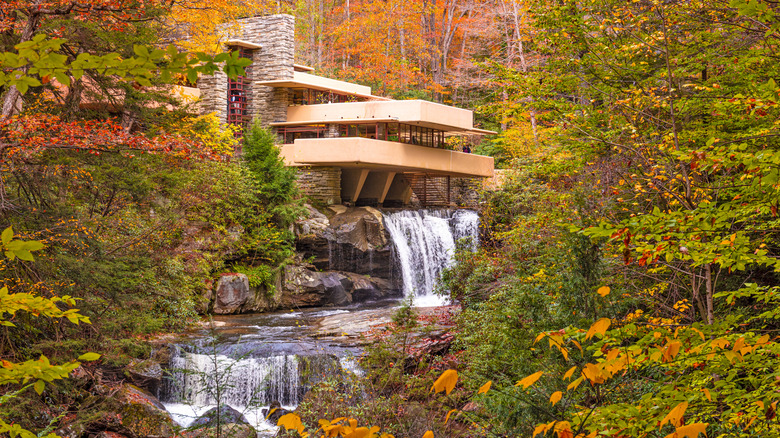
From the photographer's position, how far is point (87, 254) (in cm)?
932

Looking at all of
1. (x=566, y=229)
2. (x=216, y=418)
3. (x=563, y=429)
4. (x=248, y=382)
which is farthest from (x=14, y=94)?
(x=563, y=429)

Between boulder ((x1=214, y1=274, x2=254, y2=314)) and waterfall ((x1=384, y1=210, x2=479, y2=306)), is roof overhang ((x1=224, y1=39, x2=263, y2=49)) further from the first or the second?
boulder ((x1=214, y1=274, x2=254, y2=314))

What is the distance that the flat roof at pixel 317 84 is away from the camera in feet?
75.0

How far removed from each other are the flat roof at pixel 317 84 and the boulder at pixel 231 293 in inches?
332

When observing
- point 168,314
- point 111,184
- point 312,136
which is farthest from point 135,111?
point 312,136

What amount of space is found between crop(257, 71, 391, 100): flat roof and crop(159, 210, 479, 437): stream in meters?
6.91

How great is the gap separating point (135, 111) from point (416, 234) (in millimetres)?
12260

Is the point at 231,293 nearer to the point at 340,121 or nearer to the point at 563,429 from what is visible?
the point at 340,121

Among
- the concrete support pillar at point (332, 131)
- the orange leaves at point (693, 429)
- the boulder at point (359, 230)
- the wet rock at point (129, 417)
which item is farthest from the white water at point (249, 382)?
the concrete support pillar at point (332, 131)

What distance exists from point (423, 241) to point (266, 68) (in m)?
8.66

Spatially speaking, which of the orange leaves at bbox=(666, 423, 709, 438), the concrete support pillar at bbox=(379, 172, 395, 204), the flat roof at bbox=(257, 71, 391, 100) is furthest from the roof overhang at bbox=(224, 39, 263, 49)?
the orange leaves at bbox=(666, 423, 709, 438)

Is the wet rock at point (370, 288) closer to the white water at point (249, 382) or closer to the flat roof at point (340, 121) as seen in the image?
the flat roof at point (340, 121)

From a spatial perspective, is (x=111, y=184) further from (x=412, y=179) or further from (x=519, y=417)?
(x=412, y=179)

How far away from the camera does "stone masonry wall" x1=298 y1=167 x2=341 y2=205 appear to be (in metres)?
22.7
